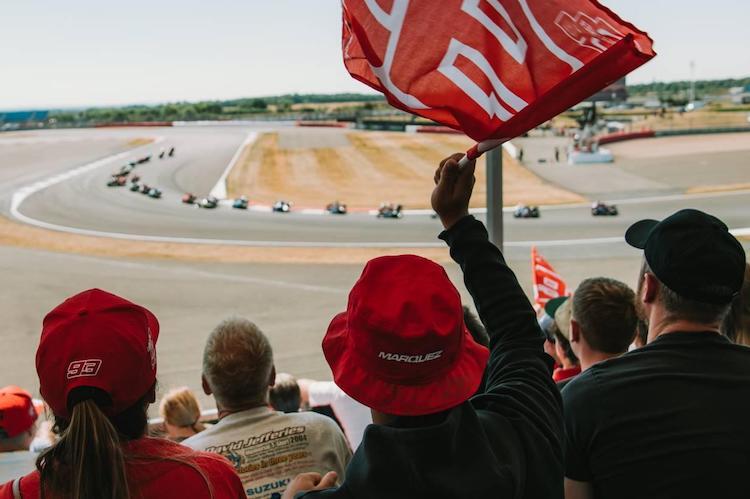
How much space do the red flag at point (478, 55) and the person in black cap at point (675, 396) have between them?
0.43 metres

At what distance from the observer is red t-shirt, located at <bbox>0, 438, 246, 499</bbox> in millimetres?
1083

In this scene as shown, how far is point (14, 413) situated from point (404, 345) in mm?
1732

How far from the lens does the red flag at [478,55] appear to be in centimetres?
160

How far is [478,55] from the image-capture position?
5.82ft

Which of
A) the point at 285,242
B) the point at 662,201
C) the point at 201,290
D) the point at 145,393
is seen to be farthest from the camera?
the point at 662,201

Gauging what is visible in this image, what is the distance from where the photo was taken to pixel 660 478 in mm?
1325

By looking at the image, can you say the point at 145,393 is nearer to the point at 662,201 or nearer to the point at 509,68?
the point at 509,68

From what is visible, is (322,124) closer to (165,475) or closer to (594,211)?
(594,211)

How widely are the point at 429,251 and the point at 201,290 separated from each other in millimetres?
5623

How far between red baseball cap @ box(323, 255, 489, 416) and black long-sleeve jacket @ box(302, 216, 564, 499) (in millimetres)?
37

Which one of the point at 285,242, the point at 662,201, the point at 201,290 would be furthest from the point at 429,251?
the point at 662,201

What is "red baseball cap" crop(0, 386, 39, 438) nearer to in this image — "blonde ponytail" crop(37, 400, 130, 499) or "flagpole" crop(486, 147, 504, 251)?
"blonde ponytail" crop(37, 400, 130, 499)

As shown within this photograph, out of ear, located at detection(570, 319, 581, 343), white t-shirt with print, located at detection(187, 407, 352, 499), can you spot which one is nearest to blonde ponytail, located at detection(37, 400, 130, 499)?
white t-shirt with print, located at detection(187, 407, 352, 499)

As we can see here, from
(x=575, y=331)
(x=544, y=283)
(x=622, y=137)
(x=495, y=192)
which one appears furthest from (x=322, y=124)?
(x=575, y=331)
